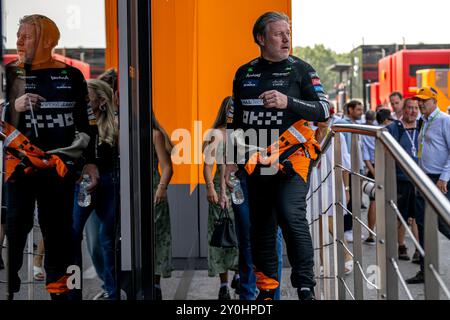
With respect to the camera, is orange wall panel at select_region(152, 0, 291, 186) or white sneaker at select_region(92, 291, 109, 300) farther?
orange wall panel at select_region(152, 0, 291, 186)

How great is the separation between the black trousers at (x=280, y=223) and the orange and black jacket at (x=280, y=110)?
0.26 feet

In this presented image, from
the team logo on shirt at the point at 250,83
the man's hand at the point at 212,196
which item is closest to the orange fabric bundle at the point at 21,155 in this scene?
the man's hand at the point at 212,196

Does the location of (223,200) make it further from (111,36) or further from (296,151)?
(111,36)

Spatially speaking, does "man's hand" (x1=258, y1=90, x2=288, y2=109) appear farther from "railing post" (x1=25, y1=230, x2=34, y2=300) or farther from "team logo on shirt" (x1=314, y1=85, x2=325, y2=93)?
"railing post" (x1=25, y1=230, x2=34, y2=300)

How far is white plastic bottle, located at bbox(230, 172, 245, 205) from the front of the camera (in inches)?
127

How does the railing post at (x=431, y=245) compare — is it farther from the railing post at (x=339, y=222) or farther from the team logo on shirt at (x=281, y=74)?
the railing post at (x=339, y=222)

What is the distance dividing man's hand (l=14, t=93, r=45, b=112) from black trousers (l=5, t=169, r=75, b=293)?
0.20 m

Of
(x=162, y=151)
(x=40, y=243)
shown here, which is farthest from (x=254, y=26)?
(x=40, y=243)

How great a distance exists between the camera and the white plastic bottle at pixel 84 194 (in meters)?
2.72

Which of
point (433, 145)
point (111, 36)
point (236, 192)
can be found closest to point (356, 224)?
point (236, 192)

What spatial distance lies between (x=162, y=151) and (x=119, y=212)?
1.11 ft

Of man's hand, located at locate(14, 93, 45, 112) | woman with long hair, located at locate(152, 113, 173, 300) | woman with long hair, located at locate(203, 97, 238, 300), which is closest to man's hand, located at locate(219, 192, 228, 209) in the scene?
woman with long hair, located at locate(203, 97, 238, 300)

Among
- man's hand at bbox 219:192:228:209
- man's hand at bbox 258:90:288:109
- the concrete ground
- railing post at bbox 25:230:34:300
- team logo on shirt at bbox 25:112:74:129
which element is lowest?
the concrete ground

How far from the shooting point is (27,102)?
8.40 ft
